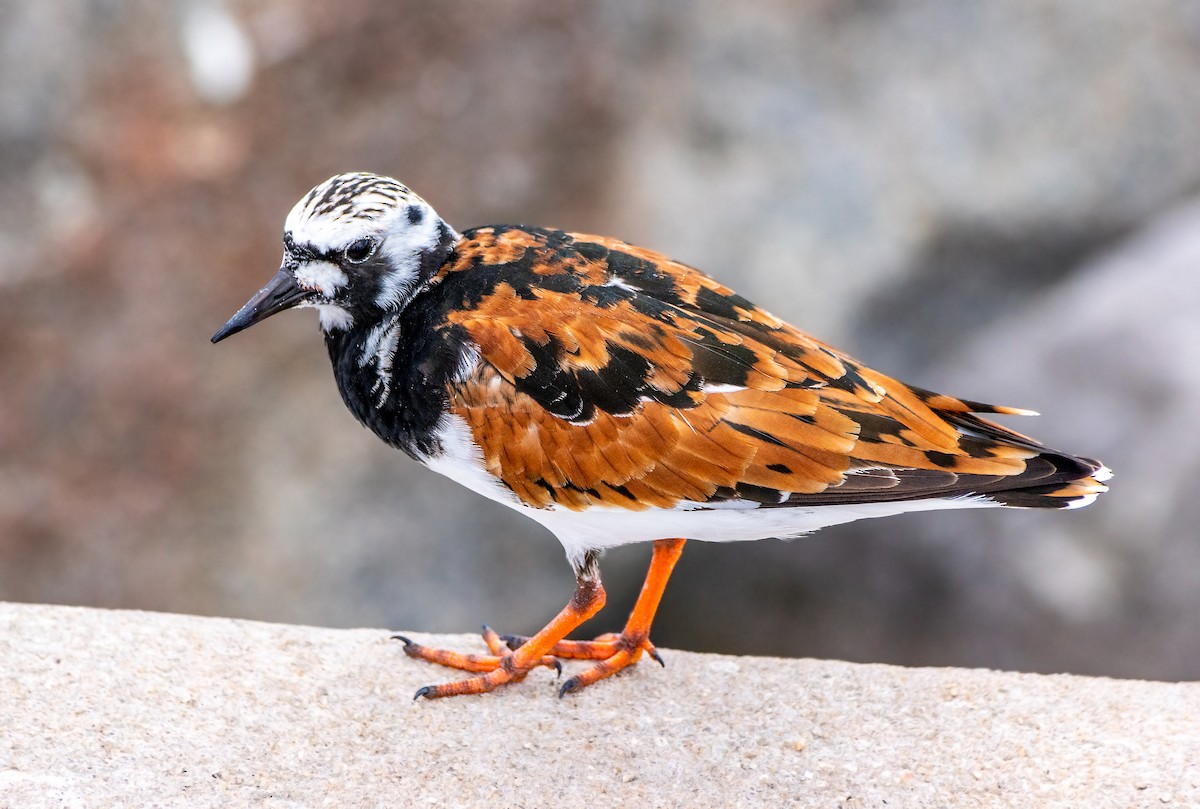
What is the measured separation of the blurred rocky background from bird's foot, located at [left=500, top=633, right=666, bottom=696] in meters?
2.70

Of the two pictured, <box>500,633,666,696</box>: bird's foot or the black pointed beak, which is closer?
the black pointed beak

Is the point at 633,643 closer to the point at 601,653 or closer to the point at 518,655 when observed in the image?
the point at 601,653

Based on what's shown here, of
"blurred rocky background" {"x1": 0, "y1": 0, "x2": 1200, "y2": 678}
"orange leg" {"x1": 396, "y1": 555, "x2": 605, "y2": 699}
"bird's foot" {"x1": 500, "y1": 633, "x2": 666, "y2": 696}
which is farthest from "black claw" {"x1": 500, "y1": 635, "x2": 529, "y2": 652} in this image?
"blurred rocky background" {"x1": 0, "y1": 0, "x2": 1200, "y2": 678}

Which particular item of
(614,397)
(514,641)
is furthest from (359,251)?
(514,641)

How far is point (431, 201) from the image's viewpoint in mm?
8078

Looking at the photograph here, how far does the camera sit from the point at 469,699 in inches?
169

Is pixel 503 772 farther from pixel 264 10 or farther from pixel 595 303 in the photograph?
pixel 264 10

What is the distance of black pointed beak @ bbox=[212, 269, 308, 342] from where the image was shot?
389 centimetres

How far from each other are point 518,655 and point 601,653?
401mm

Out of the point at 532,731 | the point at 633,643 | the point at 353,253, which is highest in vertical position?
the point at 353,253

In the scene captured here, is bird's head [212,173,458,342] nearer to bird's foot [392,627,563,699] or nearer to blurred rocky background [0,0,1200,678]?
bird's foot [392,627,563,699]

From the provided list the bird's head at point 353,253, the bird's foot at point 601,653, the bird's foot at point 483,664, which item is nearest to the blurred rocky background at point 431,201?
the bird's foot at point 601,653

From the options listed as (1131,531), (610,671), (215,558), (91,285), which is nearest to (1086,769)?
(610,671)

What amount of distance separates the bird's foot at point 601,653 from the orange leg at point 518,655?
0.44 ft
